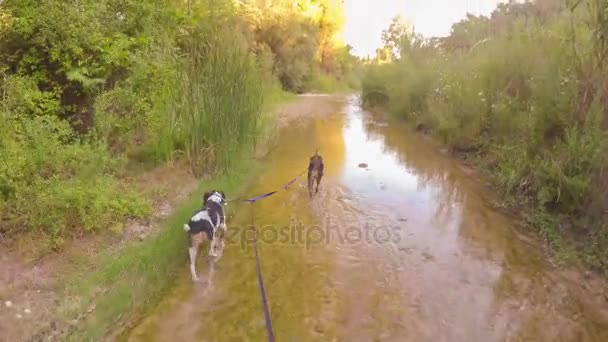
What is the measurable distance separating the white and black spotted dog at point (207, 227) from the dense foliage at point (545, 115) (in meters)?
4.69

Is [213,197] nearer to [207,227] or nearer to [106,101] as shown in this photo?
[207,227]

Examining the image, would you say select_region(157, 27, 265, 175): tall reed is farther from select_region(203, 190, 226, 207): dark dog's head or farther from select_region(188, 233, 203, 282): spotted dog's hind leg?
select_region(188, 233, 203, 282): spotted dog's hind leg

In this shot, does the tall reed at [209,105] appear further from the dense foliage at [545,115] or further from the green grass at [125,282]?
the dense foliage at [545,115]

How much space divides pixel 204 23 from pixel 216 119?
2623mm

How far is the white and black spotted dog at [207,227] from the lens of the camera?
4.57 metres

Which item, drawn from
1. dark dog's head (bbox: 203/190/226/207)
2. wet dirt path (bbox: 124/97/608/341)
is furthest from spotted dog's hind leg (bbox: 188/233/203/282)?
dark dog's head (bbox: 203/190/226/207)

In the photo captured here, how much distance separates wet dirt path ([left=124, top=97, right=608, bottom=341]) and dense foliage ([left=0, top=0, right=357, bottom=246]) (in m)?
1.47

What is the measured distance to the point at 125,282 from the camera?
4301mm

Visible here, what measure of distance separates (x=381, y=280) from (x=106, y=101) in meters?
4.85

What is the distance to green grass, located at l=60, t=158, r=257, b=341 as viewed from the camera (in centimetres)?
380

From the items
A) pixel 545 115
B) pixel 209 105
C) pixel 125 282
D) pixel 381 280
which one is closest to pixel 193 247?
pixel 125 282

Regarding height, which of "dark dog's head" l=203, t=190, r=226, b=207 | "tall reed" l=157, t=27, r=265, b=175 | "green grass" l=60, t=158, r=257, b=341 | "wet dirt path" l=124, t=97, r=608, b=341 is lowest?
"wet dirt path" l=124, t=97, r=608, b=341

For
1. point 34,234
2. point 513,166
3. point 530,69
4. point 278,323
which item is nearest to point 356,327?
point 278,323

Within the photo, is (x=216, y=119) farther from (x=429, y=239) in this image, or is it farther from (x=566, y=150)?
(x=566, y=150)
